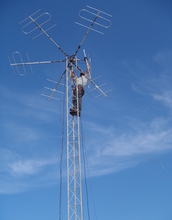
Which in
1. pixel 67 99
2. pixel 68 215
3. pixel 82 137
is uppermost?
pixel 67 99

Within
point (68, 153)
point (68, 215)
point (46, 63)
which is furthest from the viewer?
point (46, 63)

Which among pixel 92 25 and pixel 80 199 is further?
pixel 92 25

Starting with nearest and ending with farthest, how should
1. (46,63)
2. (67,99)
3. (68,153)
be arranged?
(68,153) < (67,99) < (46,63)

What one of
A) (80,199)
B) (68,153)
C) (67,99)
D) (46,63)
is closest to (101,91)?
(67,99)

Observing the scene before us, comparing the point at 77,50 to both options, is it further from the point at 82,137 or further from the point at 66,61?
the point at 82,137

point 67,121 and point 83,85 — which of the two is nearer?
point 67,121

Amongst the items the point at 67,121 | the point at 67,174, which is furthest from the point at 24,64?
the point at 67,174

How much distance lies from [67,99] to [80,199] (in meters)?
4.80

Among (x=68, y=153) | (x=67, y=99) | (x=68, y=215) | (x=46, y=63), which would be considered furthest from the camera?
(x=46, y=63)

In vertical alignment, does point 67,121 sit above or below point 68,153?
above

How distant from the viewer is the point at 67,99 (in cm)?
1340

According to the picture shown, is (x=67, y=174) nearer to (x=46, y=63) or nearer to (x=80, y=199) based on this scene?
(x=80, y=199)

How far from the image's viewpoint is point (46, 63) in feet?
46.8

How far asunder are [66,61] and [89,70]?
1.29 metres
